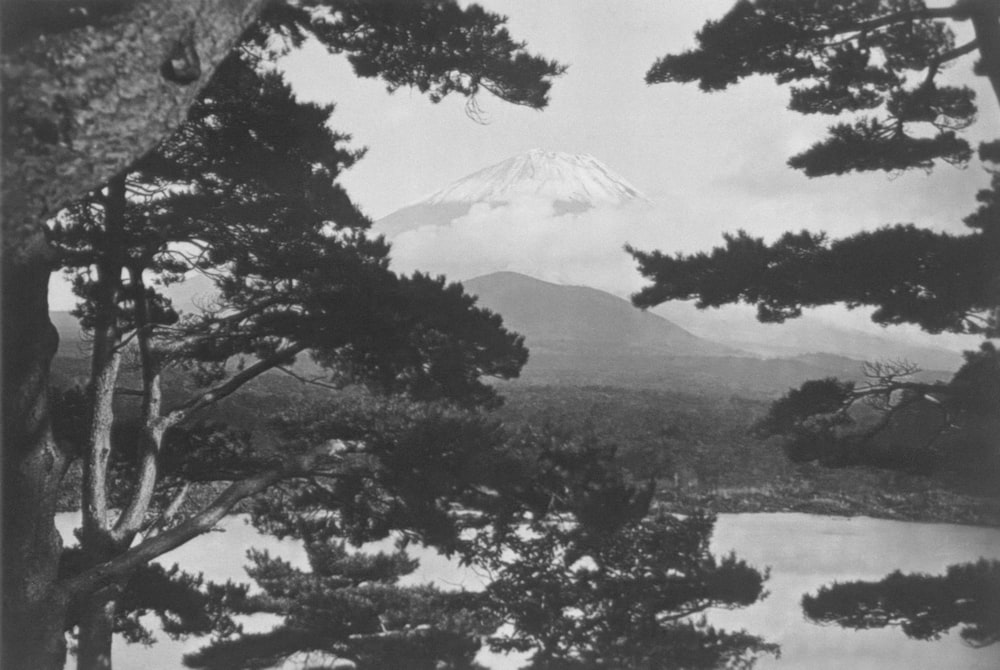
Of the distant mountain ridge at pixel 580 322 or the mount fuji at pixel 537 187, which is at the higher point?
the mount fuji at pixel 537 187

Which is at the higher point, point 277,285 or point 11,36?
point 11,36

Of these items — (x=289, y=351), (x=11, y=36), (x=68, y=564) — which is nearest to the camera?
(x=11, y=36)

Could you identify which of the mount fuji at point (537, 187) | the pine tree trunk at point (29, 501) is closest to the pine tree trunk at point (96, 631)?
the pine tree trunk at point (29, 501)

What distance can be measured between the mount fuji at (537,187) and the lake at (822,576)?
1.84 m

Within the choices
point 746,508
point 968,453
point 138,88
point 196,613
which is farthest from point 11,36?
point 968,453

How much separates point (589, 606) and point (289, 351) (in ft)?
5.63

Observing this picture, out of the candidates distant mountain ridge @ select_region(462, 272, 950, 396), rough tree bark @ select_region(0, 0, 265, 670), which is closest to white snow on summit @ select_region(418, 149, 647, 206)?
distant mountain ridge @ select_region(462, 272, 950, 396)

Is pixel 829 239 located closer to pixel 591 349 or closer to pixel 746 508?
pixel 746 508

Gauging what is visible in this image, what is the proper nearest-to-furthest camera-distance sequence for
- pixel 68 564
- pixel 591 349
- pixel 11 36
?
1. pixel 11 36
2. pixel 68 564
3. pixel 591 349

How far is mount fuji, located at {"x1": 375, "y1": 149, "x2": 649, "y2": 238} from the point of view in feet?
12.2

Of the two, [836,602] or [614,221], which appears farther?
[614,221]

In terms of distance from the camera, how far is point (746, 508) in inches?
133

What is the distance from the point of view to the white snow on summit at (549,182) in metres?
3.72

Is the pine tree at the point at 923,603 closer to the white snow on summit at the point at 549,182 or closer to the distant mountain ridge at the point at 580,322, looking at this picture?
the distant mountain ridge at the point at 580,322
